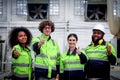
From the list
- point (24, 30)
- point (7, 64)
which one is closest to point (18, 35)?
point (24, 30)

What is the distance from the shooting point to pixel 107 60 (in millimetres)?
7113

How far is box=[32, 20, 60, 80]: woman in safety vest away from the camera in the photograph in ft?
22.1

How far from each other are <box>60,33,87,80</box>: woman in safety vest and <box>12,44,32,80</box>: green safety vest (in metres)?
0.71

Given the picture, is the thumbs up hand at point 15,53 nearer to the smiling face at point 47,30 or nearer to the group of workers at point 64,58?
the group of workers at point 64,58

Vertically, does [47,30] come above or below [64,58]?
above

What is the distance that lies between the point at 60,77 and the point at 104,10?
13.2 metres

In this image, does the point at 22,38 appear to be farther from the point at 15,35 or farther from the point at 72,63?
the point at 72,63

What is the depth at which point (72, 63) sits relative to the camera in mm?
7016

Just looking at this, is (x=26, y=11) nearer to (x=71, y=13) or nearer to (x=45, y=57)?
(x=71, y=13)

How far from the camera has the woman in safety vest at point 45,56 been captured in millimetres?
6750

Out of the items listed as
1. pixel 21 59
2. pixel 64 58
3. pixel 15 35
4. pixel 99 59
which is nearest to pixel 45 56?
pixel 64 58

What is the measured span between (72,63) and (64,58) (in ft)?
0.66

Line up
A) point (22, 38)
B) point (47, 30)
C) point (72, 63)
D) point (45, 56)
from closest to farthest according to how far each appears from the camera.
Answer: point (45, 56)
point (47, 30)
point (72, 63)
point (22, 38)

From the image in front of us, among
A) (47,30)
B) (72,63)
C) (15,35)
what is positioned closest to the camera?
(47,30)
